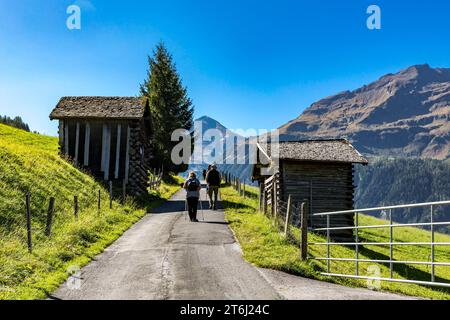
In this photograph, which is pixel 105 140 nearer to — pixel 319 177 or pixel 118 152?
pixel 118 152

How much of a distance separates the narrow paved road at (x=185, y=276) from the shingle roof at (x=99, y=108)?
47.9 feet

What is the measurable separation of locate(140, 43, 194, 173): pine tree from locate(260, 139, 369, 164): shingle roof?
19.1 m

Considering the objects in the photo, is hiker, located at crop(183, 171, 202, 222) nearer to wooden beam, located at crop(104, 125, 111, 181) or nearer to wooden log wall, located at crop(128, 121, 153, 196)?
wooden log wall, located at crop(128, 121, 153, 196)

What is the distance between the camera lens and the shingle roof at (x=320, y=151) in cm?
2673

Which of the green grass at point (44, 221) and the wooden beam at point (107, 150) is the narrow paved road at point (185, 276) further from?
the wooden beam at point (107, 150)

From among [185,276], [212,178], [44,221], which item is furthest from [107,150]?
[185,276]

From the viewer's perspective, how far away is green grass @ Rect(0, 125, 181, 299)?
8836 millimetres

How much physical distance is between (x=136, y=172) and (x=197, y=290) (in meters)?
20.3

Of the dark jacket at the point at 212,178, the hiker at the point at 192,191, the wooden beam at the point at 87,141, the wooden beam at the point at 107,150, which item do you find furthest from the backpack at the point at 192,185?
the wooden beam at the point at 87,141

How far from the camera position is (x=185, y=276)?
8805 mm

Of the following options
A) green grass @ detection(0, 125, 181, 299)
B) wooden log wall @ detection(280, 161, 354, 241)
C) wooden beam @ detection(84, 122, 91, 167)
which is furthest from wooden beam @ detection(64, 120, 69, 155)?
wooden log wall @ detection(280, 161, 354, 241)

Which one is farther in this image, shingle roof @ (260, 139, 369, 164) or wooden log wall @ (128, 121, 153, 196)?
wooden log wall @ (128, 121, 153, 196)

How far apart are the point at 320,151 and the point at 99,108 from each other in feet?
50.2
